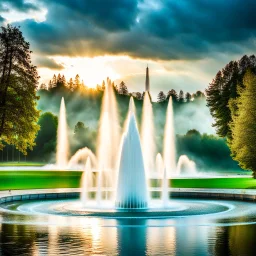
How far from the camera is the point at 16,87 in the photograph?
41.7 m

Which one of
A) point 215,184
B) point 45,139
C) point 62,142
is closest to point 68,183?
point 215,184

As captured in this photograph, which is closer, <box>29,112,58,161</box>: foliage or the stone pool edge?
the stone pool edge

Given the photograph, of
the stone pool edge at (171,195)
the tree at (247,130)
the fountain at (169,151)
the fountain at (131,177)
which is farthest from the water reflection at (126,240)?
the fountain at (169,151)

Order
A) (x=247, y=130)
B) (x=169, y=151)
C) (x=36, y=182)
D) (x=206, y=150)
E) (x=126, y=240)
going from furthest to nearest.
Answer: (x=206, y=150) < (x=169, y=151) < (x=36, y=182) < (x=247, y=130) < (x=126, y=240)

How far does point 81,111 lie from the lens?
639ft

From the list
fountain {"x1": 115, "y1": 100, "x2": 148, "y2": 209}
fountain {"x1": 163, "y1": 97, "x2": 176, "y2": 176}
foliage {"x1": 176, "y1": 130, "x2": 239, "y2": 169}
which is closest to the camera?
fountain {"x1": 115, "y1": 100, "x2": 148, "y2": 209}

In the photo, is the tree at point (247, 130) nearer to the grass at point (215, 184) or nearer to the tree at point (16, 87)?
the grass at point (215, 184)

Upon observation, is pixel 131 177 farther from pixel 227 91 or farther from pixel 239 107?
pixel 227 91

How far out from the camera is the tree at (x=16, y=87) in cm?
4066

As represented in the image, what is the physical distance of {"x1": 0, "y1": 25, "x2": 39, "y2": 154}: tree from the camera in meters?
40.7

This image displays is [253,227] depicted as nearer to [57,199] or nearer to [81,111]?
[57,199]

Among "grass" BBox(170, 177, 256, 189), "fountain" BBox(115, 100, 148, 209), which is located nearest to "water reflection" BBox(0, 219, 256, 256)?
"fountain" BBox(115, 100, 148, 209)

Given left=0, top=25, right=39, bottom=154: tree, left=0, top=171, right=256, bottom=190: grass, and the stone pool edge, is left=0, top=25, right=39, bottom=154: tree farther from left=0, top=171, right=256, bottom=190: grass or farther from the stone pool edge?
the stone pool edge

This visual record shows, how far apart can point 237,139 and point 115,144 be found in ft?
99.0
